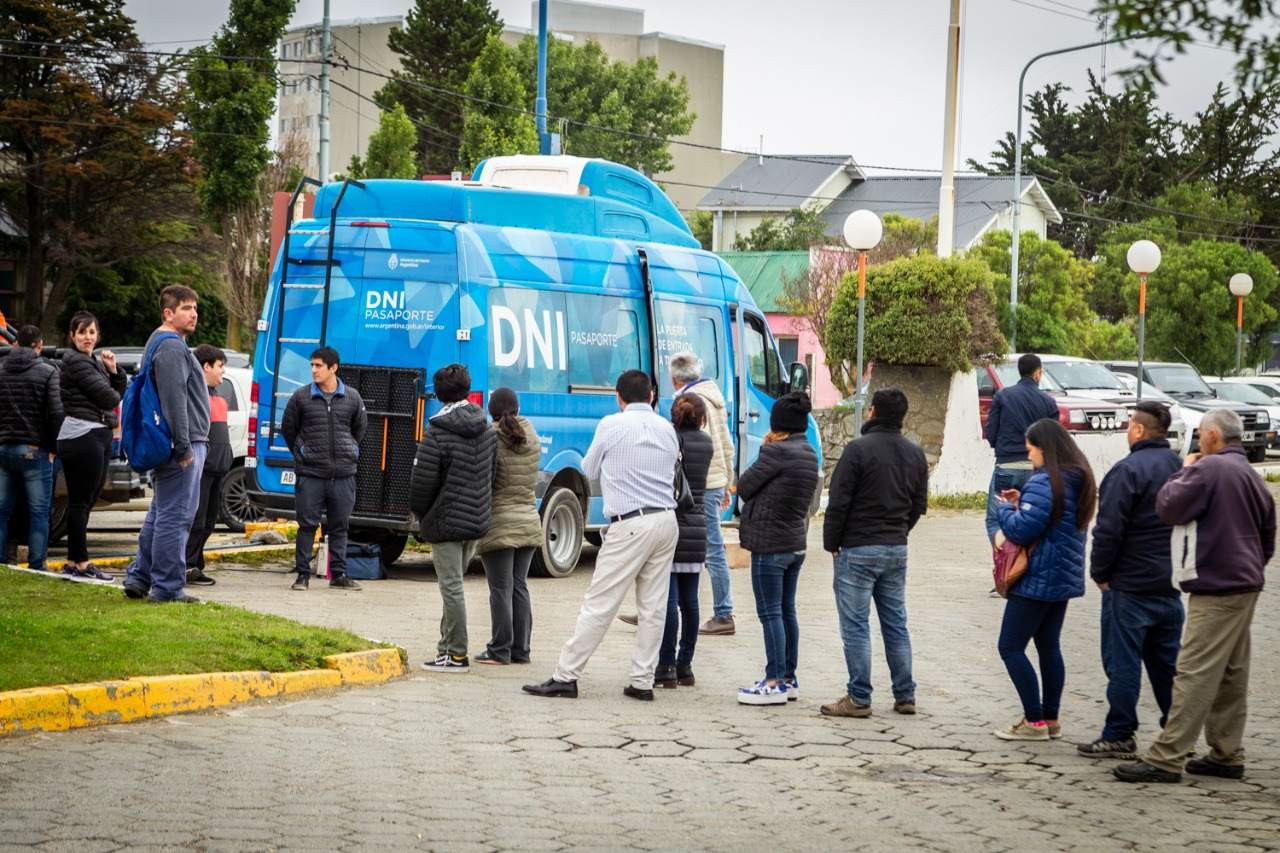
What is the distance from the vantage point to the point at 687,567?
33.2ft

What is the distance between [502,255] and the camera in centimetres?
1476

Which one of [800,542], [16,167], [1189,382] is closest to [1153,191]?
[1189,382]

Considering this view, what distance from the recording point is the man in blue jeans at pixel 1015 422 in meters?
14.6

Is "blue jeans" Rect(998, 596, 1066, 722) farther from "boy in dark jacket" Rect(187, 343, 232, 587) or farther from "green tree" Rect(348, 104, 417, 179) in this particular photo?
"green tree" Rect(348, 104, 417, 179)

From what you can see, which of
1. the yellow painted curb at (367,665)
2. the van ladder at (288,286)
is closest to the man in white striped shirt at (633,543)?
the yellow painted curb at (367,665)

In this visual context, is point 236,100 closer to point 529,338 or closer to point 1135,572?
point 529,338

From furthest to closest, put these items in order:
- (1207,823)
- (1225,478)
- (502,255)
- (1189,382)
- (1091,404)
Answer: (1189,382) → (1091,404) → (502,255) → (1225,478) → (1207,823)

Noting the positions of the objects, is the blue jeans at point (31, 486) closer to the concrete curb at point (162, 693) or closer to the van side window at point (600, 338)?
the concrete curb at point (162, 693)

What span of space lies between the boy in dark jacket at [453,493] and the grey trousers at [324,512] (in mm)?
3412

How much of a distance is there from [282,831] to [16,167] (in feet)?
A: 126

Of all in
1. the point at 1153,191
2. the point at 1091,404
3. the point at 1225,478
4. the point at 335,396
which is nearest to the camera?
the point at 1225,478

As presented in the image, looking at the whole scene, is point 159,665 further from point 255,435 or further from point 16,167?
point 16,167

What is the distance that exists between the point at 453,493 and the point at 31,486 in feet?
14.8

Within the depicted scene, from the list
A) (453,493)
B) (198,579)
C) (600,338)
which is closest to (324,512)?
(198,579)
